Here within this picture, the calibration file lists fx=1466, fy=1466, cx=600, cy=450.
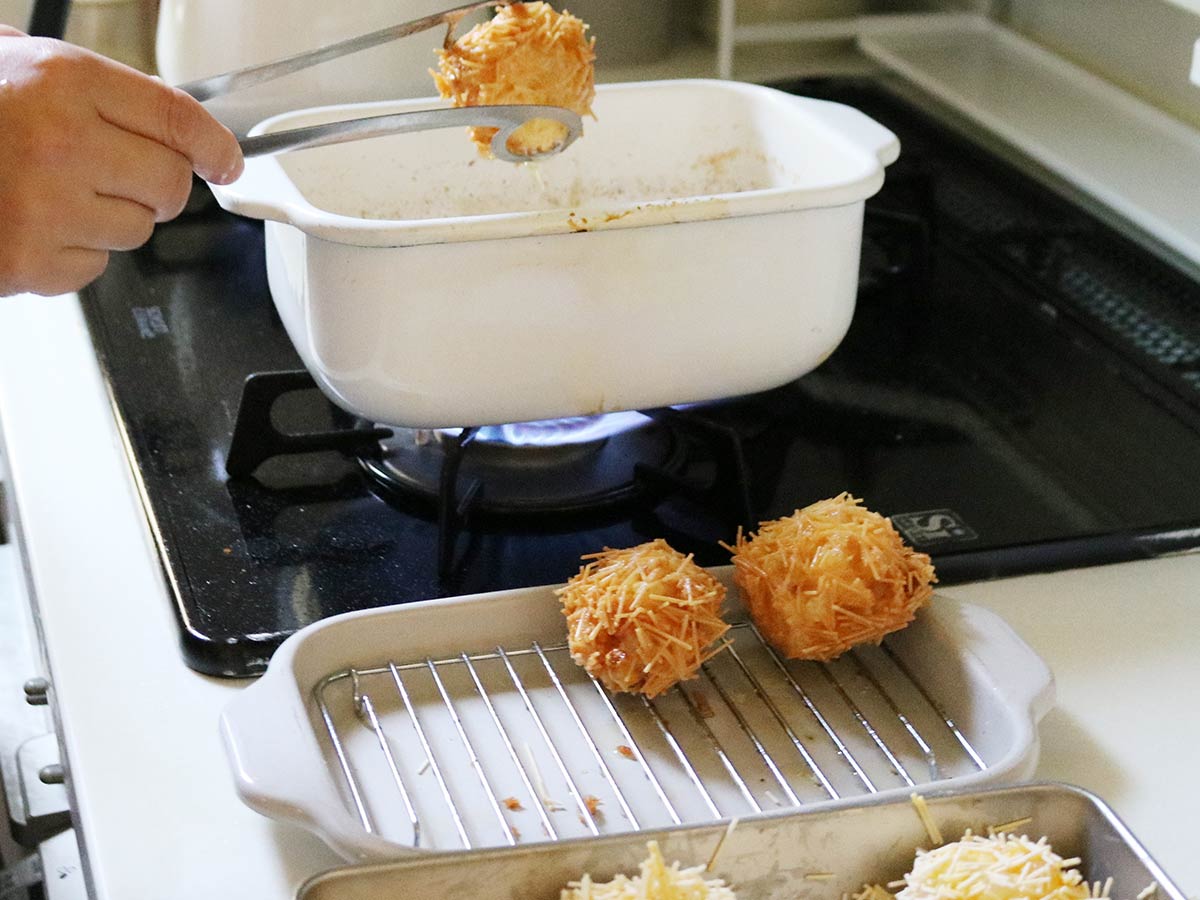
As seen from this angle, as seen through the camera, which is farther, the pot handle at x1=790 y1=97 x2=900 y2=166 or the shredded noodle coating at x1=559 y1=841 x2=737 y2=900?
the pot handle at x1=790 y1=97 x2=900 y2=166

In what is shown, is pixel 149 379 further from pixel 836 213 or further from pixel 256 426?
pixel 836 213

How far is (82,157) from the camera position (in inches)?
26.2

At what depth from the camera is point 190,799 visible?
0.66m

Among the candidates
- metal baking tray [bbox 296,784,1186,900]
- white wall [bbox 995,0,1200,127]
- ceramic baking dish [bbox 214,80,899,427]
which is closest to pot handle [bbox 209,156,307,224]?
ceramic baking dish [bbox 214,80,899,427]

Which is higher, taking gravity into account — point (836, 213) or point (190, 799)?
point (836, 213)

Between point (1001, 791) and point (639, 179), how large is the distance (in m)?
0.58

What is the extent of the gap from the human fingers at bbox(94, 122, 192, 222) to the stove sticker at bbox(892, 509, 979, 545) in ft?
1.48

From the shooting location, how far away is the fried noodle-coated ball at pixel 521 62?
84 cm

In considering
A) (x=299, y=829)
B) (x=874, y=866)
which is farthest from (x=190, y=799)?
(x=874, y=866)

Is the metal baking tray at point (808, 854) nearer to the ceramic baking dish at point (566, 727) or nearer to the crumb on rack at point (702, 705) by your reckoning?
the ceramic baking dish at point (566, 727)

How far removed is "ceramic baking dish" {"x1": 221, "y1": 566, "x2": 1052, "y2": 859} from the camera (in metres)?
0.64

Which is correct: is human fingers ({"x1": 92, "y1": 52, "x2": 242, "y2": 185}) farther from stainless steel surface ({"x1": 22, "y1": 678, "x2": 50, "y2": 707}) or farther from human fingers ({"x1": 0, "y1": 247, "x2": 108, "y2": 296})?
stainless steel surface ({"x1": 22, "y1": 678, "x2": 50, "y2": 707})

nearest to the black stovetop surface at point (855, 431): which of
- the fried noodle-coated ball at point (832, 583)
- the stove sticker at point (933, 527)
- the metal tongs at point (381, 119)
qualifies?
the stove sticker at point (933, 527)

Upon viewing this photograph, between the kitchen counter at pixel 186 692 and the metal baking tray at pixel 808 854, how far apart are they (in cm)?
7
